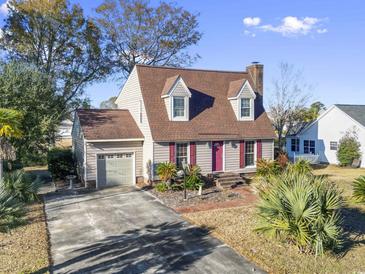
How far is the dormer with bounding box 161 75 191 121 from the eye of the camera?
2136 centimetres

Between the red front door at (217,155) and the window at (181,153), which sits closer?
the window at (181,153)

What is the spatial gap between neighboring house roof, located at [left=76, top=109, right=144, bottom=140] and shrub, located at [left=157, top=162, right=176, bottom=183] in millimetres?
3274

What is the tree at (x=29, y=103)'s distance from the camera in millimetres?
20844

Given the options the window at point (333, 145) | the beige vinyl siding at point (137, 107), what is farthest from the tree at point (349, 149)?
the beige vinyl siding at point (137, 107)

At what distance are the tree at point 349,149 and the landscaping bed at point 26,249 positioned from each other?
89.3 ft

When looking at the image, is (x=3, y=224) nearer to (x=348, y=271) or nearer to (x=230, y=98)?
(x=348, y=271)

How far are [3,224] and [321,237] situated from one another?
9532 millimetres

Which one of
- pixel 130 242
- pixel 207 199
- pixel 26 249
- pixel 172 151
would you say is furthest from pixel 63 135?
pixel 130 242

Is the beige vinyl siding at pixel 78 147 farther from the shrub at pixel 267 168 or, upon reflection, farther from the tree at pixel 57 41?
the shrub at pixel 267 168

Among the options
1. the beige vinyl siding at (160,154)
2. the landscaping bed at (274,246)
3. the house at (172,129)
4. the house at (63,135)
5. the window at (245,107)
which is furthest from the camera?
the house at (63,135)

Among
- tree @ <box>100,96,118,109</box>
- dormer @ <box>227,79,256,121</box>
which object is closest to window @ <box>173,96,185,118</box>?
dormer @ <box>227,79,256,121</box>

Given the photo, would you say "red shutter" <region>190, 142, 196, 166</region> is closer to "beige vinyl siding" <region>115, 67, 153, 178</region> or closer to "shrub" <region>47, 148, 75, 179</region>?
"beige vinyl siding" <region>115, 67, 153, 178</region>

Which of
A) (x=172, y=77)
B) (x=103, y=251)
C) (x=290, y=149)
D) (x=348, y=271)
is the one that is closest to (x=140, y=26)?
(x=172, y=77)

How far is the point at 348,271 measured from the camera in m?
9.45
